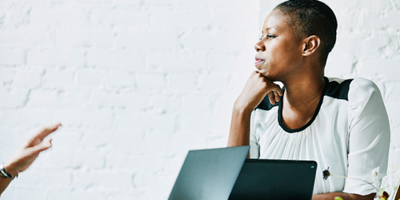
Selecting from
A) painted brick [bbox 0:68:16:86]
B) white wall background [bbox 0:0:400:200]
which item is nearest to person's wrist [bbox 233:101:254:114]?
white wall background [bbox 0:0:400:200]

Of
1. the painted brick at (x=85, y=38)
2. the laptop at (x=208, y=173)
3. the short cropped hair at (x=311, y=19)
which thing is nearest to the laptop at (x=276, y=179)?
the laptop at (x=208, y=173)

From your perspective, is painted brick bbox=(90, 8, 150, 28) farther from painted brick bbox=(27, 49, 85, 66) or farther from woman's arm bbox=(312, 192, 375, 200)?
woman's arm bbox=(312, 192, 375, 200)

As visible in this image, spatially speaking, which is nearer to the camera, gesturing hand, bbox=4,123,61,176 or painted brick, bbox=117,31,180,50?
gesturing hand, bbox=4,123,61,176

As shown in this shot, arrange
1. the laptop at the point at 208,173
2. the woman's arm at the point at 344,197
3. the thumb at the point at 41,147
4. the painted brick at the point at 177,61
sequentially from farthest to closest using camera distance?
the painted brick at the point at 177,61
the woman's arm at the point at 344,197
the thumb at the point at 41,147
the laptop at the point at 208,173

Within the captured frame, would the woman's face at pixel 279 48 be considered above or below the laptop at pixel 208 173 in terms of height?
above

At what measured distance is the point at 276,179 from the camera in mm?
761

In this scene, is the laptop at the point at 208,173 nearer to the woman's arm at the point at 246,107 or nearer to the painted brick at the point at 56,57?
the woman's arm at the point at 246,107

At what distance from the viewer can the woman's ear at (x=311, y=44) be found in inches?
44.8

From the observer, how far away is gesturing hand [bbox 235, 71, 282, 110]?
1.18 metres

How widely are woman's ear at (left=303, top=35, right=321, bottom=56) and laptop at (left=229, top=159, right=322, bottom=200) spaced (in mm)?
484

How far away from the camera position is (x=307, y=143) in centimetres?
114

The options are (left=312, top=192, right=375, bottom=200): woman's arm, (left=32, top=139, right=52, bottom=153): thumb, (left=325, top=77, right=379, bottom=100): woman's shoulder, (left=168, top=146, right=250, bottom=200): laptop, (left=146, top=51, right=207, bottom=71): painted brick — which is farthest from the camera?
(left=146, top=51, right=207, bottom=71): painted brick

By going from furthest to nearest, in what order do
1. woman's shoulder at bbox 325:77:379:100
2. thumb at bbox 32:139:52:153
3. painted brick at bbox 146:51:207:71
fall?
painted brick at bbox 146:51:207:71, woman's shoulder at bbox 325:77:379:100, thumb at bbox 32:139:52:153

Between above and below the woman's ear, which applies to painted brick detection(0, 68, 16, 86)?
below
